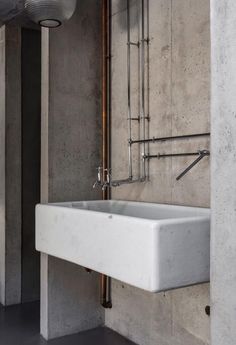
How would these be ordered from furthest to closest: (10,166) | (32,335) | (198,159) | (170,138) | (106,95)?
(10,166) → (106,95) → (32,335) → (170,138) → (198,159)

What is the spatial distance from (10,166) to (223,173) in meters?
2.45

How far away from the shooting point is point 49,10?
231 centimetres

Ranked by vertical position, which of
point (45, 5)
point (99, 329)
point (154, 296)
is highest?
point (45, 5)

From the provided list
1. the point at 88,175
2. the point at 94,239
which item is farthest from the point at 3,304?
the point at 94,239

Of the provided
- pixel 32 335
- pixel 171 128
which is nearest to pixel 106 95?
pixel 171 128

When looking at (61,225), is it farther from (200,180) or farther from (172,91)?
(172,91)

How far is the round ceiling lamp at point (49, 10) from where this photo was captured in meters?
2.30

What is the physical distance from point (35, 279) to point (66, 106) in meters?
1.70

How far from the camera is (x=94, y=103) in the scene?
2.95 meters

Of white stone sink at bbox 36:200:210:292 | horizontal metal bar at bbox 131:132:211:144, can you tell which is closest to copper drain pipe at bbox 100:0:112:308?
horizontal metal bar at bbox 131:132:211:144

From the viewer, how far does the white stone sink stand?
5.12ft

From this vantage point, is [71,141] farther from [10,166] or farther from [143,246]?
[143,246]

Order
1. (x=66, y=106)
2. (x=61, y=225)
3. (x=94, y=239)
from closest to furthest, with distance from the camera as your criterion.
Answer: (x=94, y=239) < (x=61, y=225) < (x=66, y=106)

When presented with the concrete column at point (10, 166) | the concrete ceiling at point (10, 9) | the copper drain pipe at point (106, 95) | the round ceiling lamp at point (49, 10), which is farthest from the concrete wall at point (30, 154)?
the round ceiling lamp at point (49, 10)
